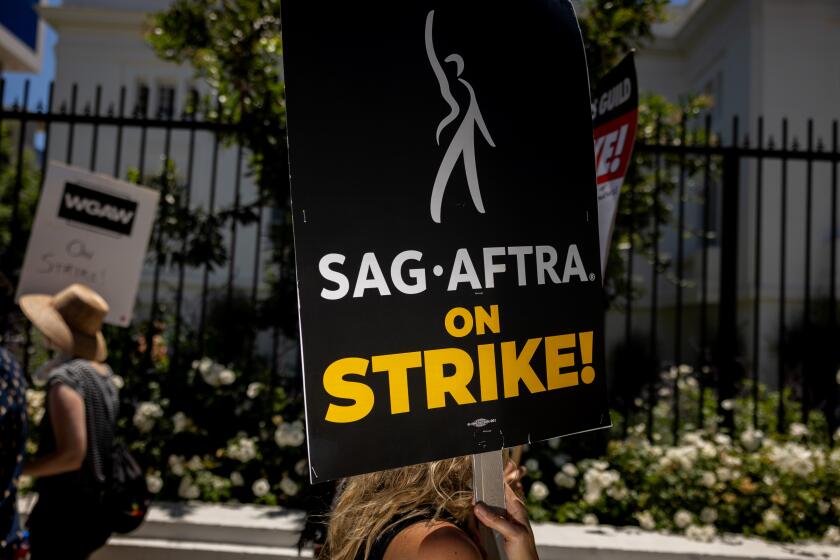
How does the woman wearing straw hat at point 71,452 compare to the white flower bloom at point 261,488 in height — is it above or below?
above

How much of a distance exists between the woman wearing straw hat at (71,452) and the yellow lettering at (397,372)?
187 centimetres

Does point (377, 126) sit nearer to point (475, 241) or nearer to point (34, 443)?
point (475, 241)

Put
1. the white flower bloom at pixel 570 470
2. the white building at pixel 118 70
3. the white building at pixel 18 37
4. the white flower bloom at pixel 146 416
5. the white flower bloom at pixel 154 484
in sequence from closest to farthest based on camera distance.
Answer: the white flower bloom at pixel 154 484 < the white flower bloom at pixel 570 470 < the white flower bloom at pixel 146 416 < the white building at pixel 118 70 < the white building at pixel 18 37

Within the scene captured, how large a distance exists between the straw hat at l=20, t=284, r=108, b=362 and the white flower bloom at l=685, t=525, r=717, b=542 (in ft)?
10.8


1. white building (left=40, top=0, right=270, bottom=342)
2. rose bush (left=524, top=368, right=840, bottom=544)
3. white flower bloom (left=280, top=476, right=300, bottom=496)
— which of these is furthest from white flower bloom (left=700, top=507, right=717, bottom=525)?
white building (left=40, top=0, right=270, bottom=342)

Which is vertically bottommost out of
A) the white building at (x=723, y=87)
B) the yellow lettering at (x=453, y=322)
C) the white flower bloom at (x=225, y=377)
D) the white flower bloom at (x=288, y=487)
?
the white flower bloom at (x=288, y=487)

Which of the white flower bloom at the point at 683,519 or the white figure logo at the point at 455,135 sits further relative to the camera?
the white flower bloom at the point at 683,519

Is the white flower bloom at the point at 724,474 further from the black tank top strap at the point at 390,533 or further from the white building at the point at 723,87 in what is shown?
the white building at the point at 723,87

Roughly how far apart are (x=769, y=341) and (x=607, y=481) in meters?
8.34

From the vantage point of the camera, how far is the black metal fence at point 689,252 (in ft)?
16.0

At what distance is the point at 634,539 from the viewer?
385 centimetres

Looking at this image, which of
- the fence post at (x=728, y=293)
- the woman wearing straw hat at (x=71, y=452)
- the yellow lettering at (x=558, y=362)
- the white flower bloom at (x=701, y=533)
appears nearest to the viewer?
the yellow lettering at (x=558, y=362)

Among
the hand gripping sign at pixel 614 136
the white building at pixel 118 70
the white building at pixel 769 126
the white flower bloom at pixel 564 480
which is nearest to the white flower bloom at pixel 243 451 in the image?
the white flower bloom at pixel 564 480

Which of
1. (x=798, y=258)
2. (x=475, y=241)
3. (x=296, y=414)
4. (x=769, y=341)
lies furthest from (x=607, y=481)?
(x=798, y=258)
